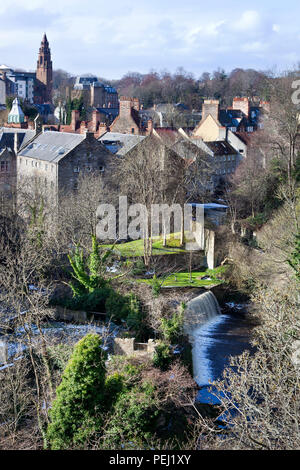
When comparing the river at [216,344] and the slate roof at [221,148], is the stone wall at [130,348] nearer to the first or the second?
the river at [216,344]

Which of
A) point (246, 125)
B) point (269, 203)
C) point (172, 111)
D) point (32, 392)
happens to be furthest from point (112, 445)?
point (172, 111)

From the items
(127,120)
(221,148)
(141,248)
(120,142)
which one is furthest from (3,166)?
(221,148)

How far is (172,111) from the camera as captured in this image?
3211 inches

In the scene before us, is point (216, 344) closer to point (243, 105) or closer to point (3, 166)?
point (3, 166)

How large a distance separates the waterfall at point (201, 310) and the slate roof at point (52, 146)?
18.5 meters

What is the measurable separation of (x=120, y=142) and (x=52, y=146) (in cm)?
633

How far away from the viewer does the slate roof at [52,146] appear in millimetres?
46281

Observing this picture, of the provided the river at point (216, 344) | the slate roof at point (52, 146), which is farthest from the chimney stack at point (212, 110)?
the river at point (216, 344)

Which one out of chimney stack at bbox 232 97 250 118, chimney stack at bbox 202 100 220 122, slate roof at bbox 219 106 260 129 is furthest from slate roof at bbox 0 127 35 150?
chimney stack at bbox 232 97 250 118

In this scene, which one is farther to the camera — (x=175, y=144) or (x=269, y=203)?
(x=175, y=144)

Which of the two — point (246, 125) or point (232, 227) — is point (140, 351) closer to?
point (232, 227)

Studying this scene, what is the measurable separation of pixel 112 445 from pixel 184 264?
76.8 ft

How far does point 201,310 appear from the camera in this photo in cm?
3231

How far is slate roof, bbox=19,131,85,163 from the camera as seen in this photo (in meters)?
46.3
